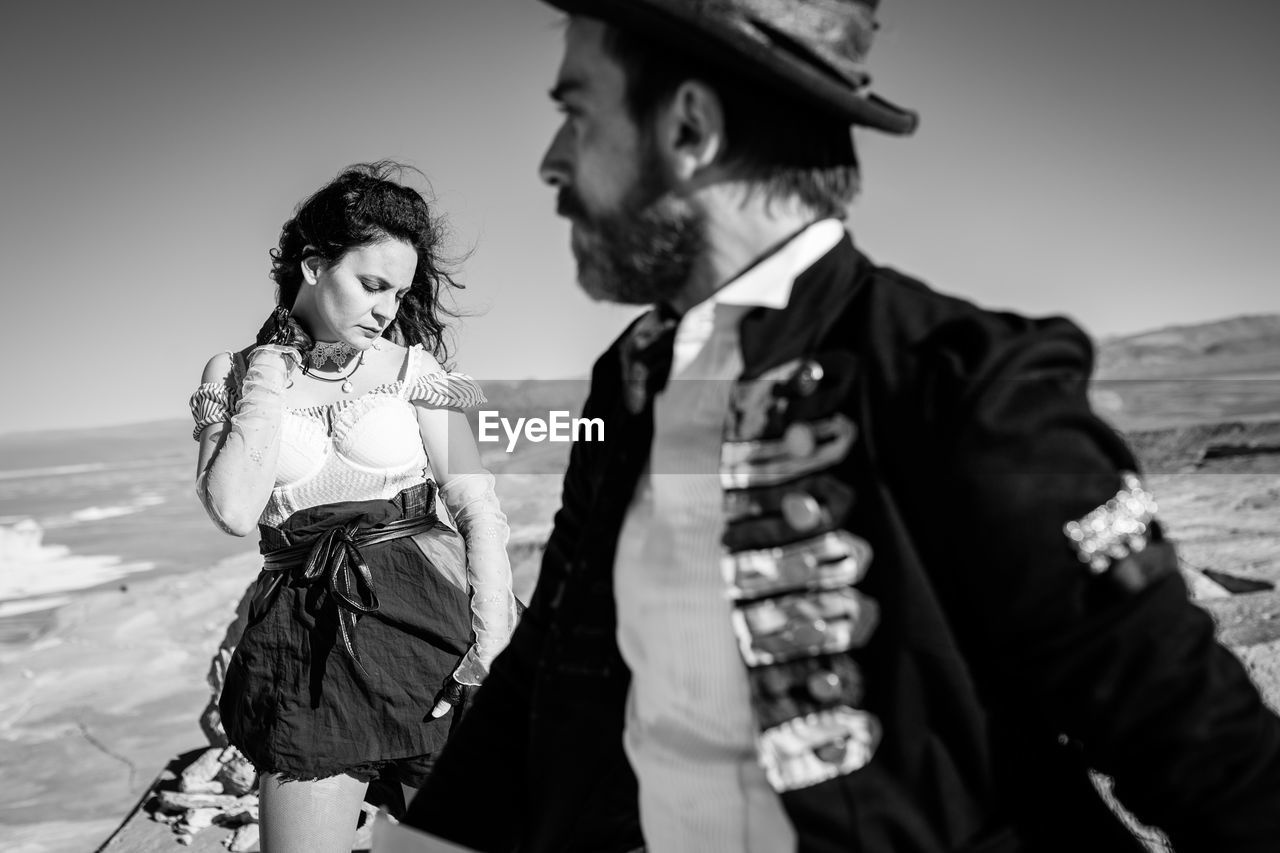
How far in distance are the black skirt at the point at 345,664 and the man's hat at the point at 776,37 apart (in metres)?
1.68

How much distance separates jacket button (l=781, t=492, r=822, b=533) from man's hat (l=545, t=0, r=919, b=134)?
1.27 feet

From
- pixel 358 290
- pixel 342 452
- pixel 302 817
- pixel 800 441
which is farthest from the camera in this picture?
pixel 358 290

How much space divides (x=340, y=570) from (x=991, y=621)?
1797mm

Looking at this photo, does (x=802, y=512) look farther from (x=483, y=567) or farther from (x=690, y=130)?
(x=483, y=567)

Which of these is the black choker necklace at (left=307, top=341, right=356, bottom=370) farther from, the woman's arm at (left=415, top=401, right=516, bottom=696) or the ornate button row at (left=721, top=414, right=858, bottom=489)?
the ornate button row at (left=721, top=414, right=858, bottom=489)

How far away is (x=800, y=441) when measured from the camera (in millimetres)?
921

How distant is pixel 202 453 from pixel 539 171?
1.74m

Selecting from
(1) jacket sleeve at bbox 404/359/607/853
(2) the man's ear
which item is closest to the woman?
(1) jacket sleeve at bbox 404/359/607/853

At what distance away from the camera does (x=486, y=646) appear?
244 cm

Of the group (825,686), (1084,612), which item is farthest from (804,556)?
(1084,612)

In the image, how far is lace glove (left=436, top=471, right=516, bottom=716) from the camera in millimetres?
2439

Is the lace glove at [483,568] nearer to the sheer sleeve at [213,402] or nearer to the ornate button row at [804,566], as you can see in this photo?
the sheer sleeve at [213,402]

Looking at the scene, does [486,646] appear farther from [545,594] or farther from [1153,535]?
[1153,535]

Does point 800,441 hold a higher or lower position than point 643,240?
lower
